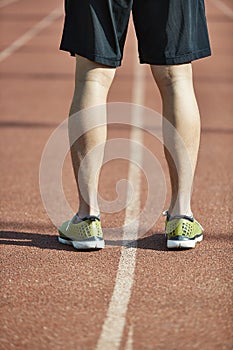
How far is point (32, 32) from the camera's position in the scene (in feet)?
62.7

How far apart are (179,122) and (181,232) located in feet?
1.83

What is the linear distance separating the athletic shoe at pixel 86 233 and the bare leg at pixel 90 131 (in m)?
0.05

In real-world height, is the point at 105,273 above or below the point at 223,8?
above

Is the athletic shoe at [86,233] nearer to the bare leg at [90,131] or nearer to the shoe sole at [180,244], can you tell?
the bare leg at [90,131]

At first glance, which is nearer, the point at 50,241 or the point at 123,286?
the point at 123,286

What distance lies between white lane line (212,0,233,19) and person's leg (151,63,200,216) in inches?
788

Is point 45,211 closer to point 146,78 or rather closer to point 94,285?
point 94,285

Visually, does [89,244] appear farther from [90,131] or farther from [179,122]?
[179,122]

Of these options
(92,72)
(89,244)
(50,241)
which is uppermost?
(92,72)

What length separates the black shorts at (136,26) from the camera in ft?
13.5

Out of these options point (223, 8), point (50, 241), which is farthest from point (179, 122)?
point (223, 8)

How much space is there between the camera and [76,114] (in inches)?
169

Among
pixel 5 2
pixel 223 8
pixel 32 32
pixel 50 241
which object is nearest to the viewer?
pixel 50 241

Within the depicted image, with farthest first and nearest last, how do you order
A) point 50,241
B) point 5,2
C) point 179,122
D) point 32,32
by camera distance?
point 5,2 < point 32,32 < point 50,241 < point 179,122
